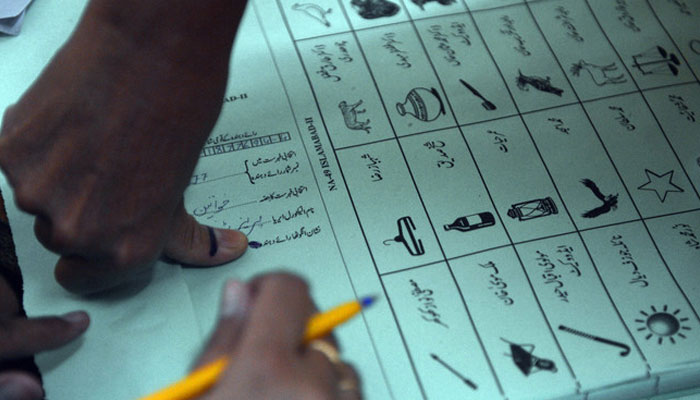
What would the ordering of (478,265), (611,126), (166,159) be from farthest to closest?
(611,126), (478,265), (166,159)

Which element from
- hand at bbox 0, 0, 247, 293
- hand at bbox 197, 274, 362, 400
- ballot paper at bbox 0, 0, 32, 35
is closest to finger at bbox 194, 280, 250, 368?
hand at bbox 197, 274, 362, 400

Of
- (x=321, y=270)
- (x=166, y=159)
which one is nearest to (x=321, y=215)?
(x=321, y=270)

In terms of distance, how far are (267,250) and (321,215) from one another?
0.19 feet

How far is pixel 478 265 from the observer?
612 mm

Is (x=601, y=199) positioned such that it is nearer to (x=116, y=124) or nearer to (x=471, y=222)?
(x=471, y=222)

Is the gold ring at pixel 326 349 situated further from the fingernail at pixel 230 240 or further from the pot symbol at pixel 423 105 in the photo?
the pot symbol at pixel 423 105

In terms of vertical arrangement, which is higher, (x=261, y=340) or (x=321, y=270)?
(x=261, y=340)

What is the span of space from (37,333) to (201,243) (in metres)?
0.14

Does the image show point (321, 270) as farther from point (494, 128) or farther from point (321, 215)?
point (494, 128)

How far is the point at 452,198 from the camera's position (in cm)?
65

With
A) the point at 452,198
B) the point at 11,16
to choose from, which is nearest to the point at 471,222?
the point at 452,198

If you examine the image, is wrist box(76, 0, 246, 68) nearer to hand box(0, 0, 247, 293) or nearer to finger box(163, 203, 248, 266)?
hand box(0, 0, 247, 293)

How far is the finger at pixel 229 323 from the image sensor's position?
0.34 meters

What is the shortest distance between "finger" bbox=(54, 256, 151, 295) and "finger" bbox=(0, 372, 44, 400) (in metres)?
0.08
